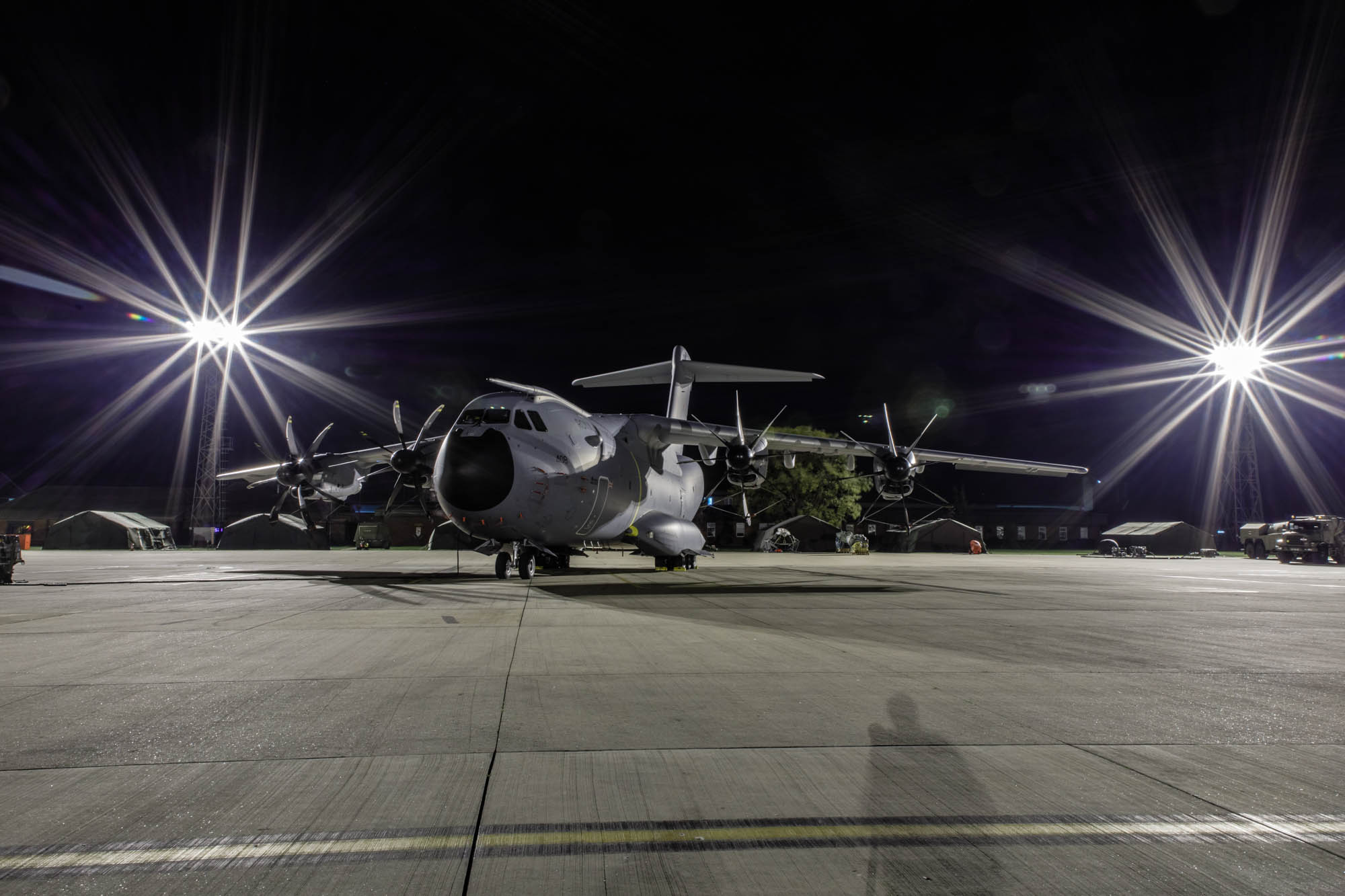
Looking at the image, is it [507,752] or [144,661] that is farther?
[144,661]

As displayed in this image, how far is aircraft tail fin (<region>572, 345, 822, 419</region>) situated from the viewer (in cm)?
2873

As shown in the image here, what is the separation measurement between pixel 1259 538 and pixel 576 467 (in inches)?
1948

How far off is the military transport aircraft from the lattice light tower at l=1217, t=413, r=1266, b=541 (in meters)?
36.6

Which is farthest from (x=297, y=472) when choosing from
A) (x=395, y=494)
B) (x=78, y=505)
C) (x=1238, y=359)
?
(x=78, y=505)

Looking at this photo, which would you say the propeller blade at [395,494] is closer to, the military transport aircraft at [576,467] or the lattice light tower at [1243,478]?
the military transport aircraft at [576,467]

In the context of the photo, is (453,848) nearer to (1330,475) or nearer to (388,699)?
(388,699)

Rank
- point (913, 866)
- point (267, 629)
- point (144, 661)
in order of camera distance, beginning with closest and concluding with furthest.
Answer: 1. point (913, 866)
2. point (144, 661)
3. point (267, 629)

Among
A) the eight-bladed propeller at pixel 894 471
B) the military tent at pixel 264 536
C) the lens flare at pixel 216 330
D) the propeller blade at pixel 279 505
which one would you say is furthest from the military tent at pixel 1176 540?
the lens flare at pixel 216 330

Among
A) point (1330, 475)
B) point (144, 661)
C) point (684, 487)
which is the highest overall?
point (1330, 475)

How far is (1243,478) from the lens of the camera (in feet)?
181

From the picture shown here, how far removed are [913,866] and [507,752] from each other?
247 cm

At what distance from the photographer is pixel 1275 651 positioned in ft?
28.0

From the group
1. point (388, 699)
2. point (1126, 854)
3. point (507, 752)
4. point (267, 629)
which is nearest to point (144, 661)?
point (267, 629)

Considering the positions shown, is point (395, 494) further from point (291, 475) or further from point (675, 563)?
point (675, 563)
